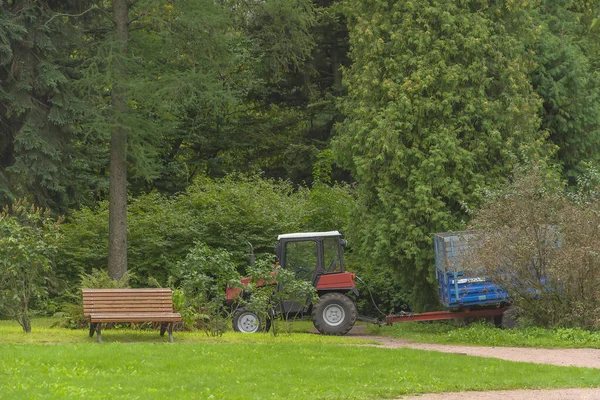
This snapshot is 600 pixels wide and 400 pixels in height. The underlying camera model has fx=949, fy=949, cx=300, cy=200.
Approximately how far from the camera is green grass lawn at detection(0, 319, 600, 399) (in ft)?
34.4

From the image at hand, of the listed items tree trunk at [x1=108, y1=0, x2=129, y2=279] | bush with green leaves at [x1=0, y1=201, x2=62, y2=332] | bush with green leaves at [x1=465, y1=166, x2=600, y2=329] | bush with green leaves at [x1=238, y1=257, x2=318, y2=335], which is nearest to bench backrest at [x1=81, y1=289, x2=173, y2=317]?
bush with green leaves at [x1=0, y1=201, x2=62, y2=332]

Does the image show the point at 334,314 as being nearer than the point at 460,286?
No

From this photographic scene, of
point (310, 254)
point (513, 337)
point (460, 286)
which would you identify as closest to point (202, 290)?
point (310, 254)

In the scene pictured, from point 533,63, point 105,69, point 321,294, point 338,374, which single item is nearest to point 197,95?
point 105,69

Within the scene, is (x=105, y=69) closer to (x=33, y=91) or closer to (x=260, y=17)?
(x=33, y=91)

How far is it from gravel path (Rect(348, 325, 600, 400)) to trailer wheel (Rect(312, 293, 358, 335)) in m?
0.71

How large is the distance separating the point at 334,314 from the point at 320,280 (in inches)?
33.0

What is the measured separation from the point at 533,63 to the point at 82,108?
11.5m

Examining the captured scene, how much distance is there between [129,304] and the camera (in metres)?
16.0

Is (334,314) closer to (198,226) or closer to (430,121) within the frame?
(430,121)

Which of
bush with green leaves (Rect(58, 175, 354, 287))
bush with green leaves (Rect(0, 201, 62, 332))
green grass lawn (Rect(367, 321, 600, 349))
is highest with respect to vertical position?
bush with green leaves (Rect(58, 175, 354, 287))

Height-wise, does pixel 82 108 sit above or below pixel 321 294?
above

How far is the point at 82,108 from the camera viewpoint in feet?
80.2

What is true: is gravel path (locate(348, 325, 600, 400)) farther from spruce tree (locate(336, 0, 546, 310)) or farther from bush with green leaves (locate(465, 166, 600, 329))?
spruce tree (locate(336, 0, 546, 310))
